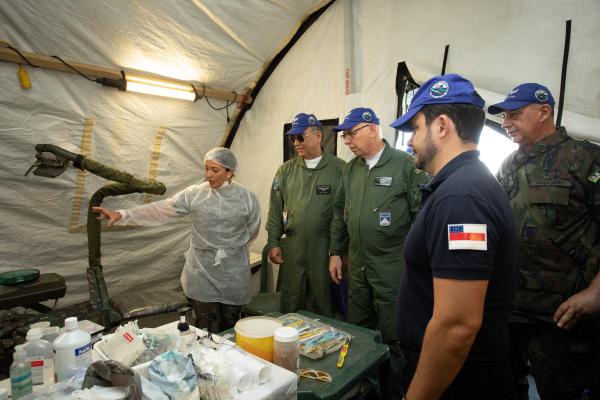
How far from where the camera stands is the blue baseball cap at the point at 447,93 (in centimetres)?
101

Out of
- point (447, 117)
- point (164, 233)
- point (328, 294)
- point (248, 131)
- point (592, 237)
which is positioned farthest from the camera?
point (248, 131)

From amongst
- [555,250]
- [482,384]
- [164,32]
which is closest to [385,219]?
[555,250]

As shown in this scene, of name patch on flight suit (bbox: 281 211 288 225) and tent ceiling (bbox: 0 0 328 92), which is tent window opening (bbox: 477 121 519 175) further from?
tent ceiling (bbox: 0 0 328 92)

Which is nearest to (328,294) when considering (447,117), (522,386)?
(522,386)

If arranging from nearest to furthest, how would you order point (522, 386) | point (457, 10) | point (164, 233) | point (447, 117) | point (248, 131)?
1. point (447, 117)
2. point (522, 386)
3. point (457, 10)
4. point (164, 233)
5. point (248, 131)

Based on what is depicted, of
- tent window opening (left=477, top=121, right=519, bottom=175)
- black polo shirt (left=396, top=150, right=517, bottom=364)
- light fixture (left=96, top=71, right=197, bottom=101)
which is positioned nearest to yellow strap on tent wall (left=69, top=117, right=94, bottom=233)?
light fixture (left=96, top=71, right=197, bottom=101)

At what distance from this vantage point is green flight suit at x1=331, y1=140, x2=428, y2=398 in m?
2.05

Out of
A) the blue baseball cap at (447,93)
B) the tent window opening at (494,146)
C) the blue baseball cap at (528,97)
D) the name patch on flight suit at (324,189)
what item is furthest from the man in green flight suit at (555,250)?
the name patch on flight suit at (324,189)

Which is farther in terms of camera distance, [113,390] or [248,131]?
→ [248,131]

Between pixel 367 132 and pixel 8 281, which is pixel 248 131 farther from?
pixel 8 281

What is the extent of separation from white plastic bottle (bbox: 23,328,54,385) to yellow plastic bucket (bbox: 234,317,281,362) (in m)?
0.54

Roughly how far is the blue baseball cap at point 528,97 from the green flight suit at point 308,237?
1.18 metres

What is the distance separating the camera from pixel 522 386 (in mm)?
1863

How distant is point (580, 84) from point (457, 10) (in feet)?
2.98
